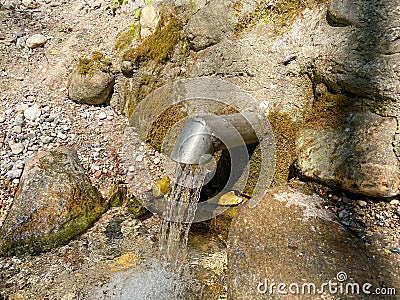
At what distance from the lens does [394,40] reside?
7.07 ft

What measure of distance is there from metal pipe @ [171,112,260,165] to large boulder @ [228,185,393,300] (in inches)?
16.6

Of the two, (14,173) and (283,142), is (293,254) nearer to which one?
(283,142)

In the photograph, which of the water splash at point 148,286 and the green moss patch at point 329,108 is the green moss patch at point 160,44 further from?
the water splash at point 148,286

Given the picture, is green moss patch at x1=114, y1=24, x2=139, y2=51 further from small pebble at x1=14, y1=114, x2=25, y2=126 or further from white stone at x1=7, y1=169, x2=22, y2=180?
white stone at x1=7, y1=169, x2=22, y2=180

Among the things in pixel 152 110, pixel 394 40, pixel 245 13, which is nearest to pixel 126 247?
pixel 152 110

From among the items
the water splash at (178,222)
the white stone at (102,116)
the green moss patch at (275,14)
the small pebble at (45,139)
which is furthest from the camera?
the white stone at (102,116)

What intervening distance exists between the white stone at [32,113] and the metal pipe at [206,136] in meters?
2.07

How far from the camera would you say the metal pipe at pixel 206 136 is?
2051 millimetres

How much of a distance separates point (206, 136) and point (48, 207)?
1.38 m

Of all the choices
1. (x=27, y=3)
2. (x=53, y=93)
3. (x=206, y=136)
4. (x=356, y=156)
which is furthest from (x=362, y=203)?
(x=27, y=3)

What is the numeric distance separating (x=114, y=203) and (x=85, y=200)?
0.80 feet

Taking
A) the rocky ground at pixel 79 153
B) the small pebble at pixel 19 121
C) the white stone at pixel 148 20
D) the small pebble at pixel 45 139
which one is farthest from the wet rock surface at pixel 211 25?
the small pebble at pixel 19 121

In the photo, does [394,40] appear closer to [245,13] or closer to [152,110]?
[245,13]

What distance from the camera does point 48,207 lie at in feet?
8.86
